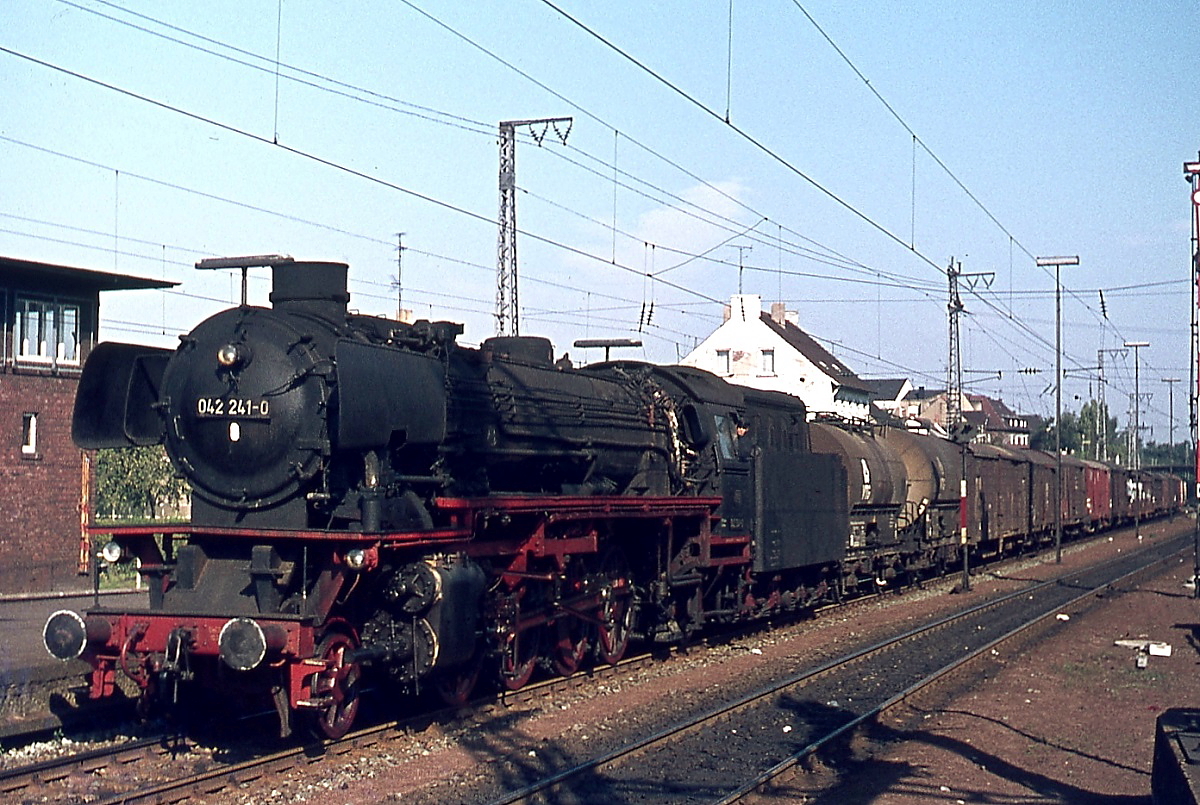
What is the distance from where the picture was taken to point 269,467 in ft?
31.9

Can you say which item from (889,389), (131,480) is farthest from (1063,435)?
(131,480)

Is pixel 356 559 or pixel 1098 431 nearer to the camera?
pixel 356 559

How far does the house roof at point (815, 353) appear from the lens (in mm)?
58781

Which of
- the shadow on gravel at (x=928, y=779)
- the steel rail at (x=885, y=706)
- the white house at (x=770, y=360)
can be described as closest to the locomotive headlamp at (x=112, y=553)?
the steel rail at (x=885, y=706)

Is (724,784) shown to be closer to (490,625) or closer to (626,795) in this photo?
(626,795)

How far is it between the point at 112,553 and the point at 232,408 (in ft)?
5.46

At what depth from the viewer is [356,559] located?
927 centimetres

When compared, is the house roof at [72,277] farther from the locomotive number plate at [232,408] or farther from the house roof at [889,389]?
the house roof at [889,389]

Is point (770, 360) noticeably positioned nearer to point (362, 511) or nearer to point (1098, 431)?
point (1098, 431)

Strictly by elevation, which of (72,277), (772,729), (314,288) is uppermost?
(72,277)

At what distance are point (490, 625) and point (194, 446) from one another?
3056 millimetres

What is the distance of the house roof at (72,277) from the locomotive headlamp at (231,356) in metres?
16.7

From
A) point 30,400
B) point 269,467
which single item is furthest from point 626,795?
point 30,400

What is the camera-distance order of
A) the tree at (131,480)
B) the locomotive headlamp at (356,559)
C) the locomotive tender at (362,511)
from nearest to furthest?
1. the locomotive headlamp at (356,559)
2. the locomotive tender at (362,511)
3. the tree at (131,480)
